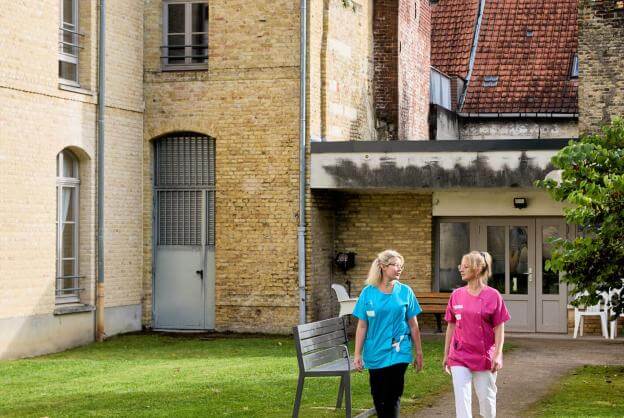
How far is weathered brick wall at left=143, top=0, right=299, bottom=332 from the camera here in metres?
23.0

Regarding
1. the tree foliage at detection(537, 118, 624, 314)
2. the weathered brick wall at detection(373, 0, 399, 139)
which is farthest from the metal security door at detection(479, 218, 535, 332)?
Result: the tree foliage at detection(537, 118, 624, 314)

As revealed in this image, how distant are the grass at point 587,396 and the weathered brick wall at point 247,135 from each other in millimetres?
7293

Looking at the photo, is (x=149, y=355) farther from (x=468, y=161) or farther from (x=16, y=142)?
(x=468, y=161)

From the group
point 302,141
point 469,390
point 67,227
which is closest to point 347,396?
point 469,390

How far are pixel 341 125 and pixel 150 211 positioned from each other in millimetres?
4318

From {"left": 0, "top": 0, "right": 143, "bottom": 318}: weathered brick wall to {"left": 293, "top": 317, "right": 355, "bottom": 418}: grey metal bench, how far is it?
26.2 feet

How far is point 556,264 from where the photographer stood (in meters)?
15.3

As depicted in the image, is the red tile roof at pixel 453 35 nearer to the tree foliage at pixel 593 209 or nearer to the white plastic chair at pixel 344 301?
the white plastic chair at pixel 344 301

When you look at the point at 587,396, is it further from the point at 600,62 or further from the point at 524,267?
the point at 600,62

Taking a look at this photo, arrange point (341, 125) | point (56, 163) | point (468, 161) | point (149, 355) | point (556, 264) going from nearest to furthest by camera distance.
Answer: point (556, 264) → point (149, 355) → point (56, 163) → point (468, 161) → point (341, 125)

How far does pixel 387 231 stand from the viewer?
24328 mm

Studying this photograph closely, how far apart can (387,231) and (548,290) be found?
11.3 feet

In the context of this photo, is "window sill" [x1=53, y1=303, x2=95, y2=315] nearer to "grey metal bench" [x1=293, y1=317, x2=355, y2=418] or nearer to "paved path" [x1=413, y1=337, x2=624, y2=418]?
"paved path" [x1=413, y1=337, x2=624, y2=418]

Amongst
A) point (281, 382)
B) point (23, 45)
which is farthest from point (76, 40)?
point (281, 382)
